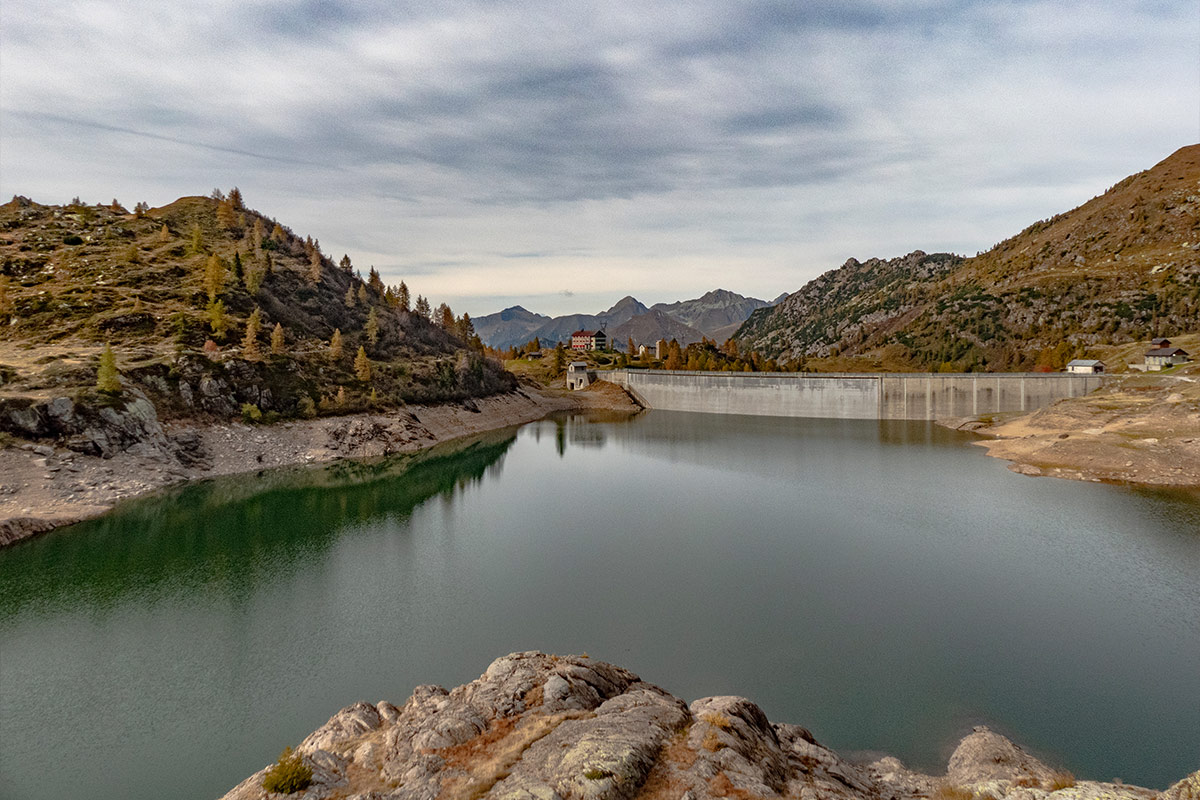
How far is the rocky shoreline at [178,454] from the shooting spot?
150 feet

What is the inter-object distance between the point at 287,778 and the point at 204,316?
286 feet

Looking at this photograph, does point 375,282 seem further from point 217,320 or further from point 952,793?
point 952,793

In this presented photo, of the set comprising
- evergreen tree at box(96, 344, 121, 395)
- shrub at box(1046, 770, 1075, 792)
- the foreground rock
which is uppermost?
evergreen tree at box(96, 344, 121, 395)

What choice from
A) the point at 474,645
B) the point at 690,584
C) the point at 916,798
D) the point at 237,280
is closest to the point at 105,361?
the point at 237,280

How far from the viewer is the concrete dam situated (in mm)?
101500

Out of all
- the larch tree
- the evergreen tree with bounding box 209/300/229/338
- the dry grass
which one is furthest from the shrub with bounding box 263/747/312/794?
the larch tree

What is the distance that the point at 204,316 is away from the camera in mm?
83000

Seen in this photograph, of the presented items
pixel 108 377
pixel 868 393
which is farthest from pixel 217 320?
pixel 868 393

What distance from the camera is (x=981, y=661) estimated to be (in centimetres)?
2483

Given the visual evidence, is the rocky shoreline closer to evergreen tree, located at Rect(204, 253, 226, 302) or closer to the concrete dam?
evergreen tree, located at Rect(204, 253, 226, 302)

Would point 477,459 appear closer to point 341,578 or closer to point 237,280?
point 341,578

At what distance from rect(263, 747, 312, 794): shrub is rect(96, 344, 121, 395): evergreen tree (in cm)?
6037

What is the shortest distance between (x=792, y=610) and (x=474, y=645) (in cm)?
1615

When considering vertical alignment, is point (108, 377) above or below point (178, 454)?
above
